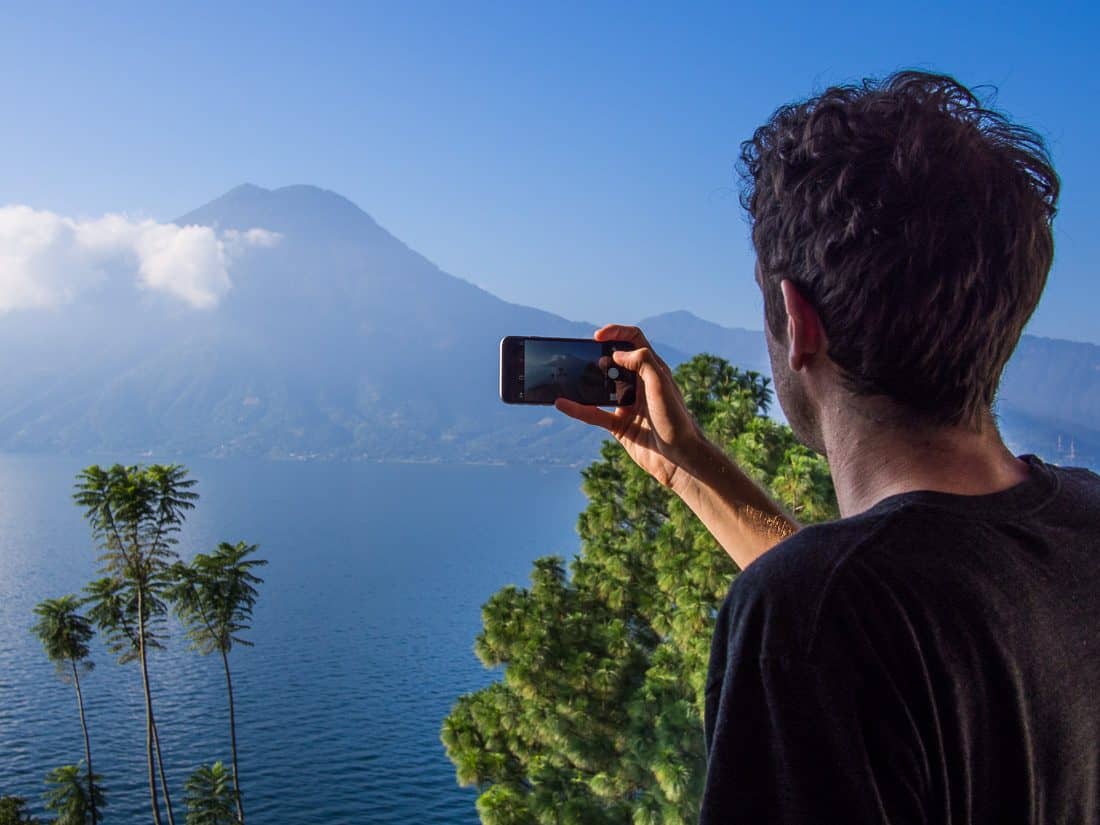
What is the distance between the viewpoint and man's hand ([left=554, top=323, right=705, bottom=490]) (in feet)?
3.71

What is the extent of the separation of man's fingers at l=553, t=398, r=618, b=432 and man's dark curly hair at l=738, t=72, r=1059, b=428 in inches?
20.7

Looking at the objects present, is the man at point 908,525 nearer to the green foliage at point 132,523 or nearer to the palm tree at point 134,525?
the green foliage at point 132,523

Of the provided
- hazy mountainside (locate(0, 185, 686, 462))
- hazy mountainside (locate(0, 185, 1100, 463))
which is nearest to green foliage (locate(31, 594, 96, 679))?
hazy mountainside (locate(0, 185, 686, 462))

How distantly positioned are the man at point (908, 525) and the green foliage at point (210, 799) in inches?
882

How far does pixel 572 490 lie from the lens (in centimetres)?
8356

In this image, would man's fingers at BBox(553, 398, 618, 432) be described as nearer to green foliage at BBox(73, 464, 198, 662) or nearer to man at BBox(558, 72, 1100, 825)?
man at BBox(558, 72, 1100, 825)

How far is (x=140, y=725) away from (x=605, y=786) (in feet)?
79.0

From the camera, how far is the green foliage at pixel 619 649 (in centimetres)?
777

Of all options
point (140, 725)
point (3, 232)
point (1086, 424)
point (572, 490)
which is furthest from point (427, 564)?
point (3, 232)

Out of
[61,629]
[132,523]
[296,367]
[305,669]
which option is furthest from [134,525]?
[296,367]

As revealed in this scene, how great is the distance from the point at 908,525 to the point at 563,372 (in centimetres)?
80

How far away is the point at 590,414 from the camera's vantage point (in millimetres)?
1214

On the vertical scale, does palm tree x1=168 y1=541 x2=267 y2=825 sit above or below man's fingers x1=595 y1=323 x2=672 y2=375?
above

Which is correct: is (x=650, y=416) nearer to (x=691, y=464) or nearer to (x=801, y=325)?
(x=691, y=464)
